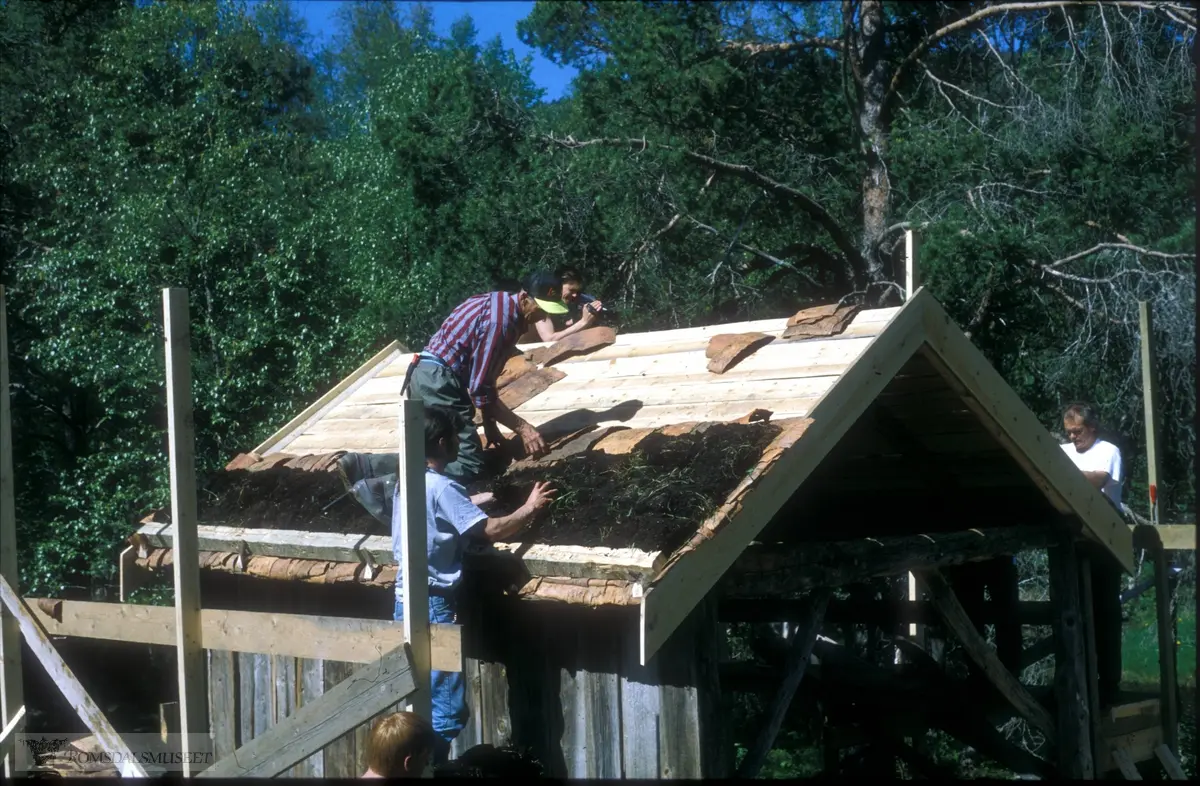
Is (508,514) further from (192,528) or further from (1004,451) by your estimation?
(1004,451)

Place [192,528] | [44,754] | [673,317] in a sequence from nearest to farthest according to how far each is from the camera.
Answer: [192,528] < [44,754] < [673,317]

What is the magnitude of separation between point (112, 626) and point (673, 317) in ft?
29.8

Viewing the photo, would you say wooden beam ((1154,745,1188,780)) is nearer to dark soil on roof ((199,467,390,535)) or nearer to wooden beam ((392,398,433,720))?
dark soil on roof ((199,467,390,535))

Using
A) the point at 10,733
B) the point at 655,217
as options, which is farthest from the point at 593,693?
the point at 655,217

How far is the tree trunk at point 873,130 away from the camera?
1330 centimetres

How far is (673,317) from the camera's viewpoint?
1362 cm

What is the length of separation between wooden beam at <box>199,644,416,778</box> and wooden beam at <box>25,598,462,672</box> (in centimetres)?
12

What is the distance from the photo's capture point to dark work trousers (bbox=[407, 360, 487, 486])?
592 cm

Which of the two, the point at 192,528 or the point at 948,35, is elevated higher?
the point at 948,35

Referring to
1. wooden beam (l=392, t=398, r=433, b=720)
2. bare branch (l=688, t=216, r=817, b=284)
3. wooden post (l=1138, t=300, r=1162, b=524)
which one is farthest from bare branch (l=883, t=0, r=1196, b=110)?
wooden beam (l=392, t=398, r=433, b=720)

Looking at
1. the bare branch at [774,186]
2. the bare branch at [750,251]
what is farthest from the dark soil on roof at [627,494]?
the bare branch at [774,186]

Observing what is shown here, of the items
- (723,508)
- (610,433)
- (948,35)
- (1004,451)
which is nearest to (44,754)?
Answer: (610,433)

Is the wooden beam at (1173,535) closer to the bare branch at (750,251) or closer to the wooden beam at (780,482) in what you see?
the wooden beam at (780,482)

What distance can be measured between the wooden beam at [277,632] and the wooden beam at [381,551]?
64cm
